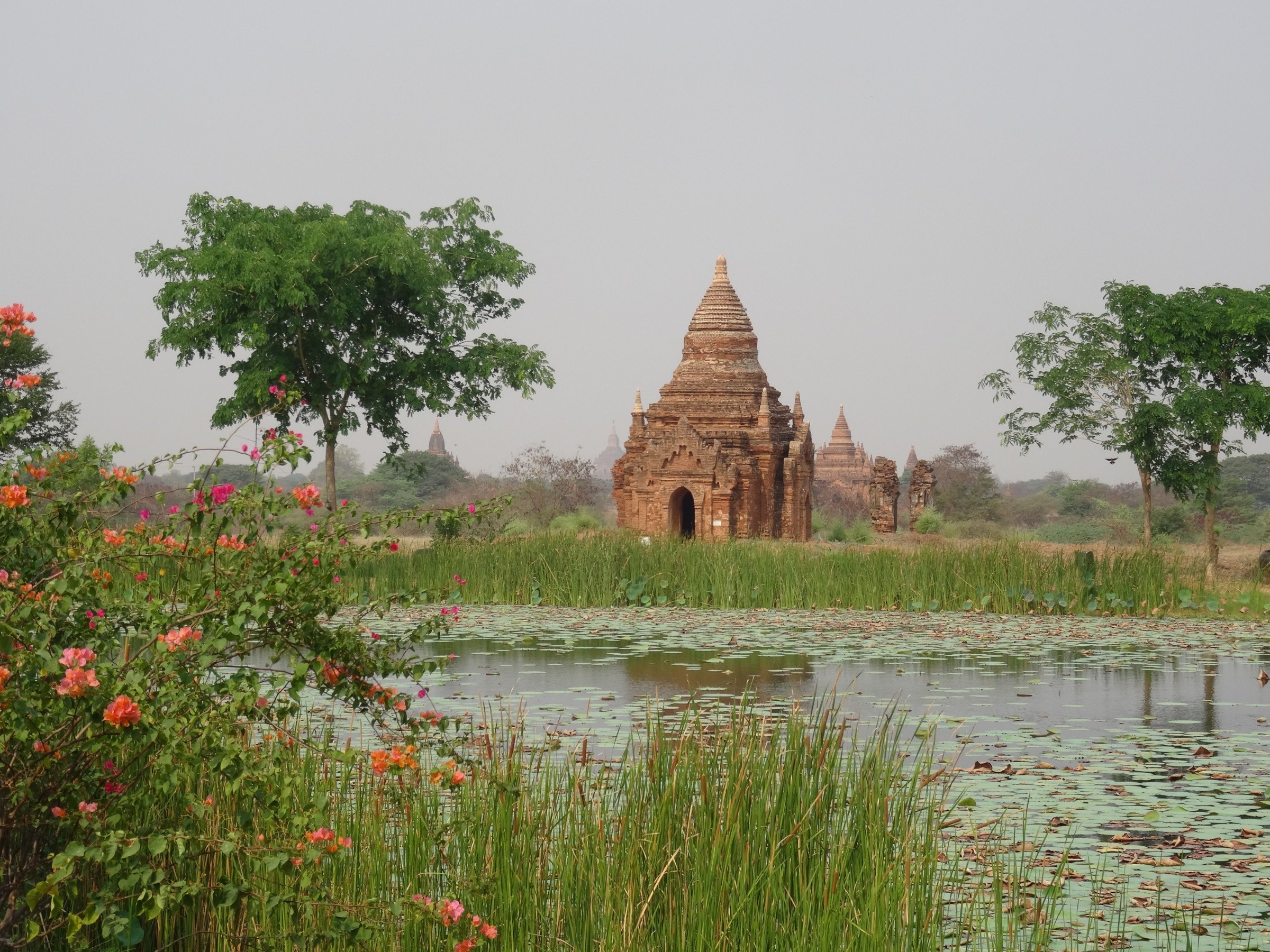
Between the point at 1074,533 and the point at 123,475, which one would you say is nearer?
the point at 123,475

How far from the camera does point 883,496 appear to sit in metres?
38.2

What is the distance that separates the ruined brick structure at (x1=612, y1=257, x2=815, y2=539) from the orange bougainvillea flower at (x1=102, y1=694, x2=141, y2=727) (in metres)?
26.4

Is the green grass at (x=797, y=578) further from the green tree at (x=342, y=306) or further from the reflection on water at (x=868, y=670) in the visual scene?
the green tree at (x=342, y=306)

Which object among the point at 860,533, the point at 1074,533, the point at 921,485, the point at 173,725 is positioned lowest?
the point at 173,725

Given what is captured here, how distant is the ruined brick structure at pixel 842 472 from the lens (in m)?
68.6

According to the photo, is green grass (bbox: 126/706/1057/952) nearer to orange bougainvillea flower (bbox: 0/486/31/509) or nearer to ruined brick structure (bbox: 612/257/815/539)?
orange bougainvillea flower (bbox: 0/486/31/509)

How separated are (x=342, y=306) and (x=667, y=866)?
71.2ft

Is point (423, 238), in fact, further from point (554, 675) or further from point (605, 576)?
point (554, 675)

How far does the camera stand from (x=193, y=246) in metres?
26.6

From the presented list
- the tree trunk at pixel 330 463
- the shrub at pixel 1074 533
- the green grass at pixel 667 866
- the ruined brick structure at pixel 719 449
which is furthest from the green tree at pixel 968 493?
the green grass at pixel 667 866

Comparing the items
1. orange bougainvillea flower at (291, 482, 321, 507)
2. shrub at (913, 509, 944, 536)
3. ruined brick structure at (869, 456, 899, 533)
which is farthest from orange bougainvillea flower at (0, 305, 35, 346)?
ruined brick structure at (869, 456, 899, 533)

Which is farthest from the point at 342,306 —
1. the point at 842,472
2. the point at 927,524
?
the point at 842,472

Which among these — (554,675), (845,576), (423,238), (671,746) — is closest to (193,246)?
(423,238)

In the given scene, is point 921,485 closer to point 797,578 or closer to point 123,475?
point 797,578
